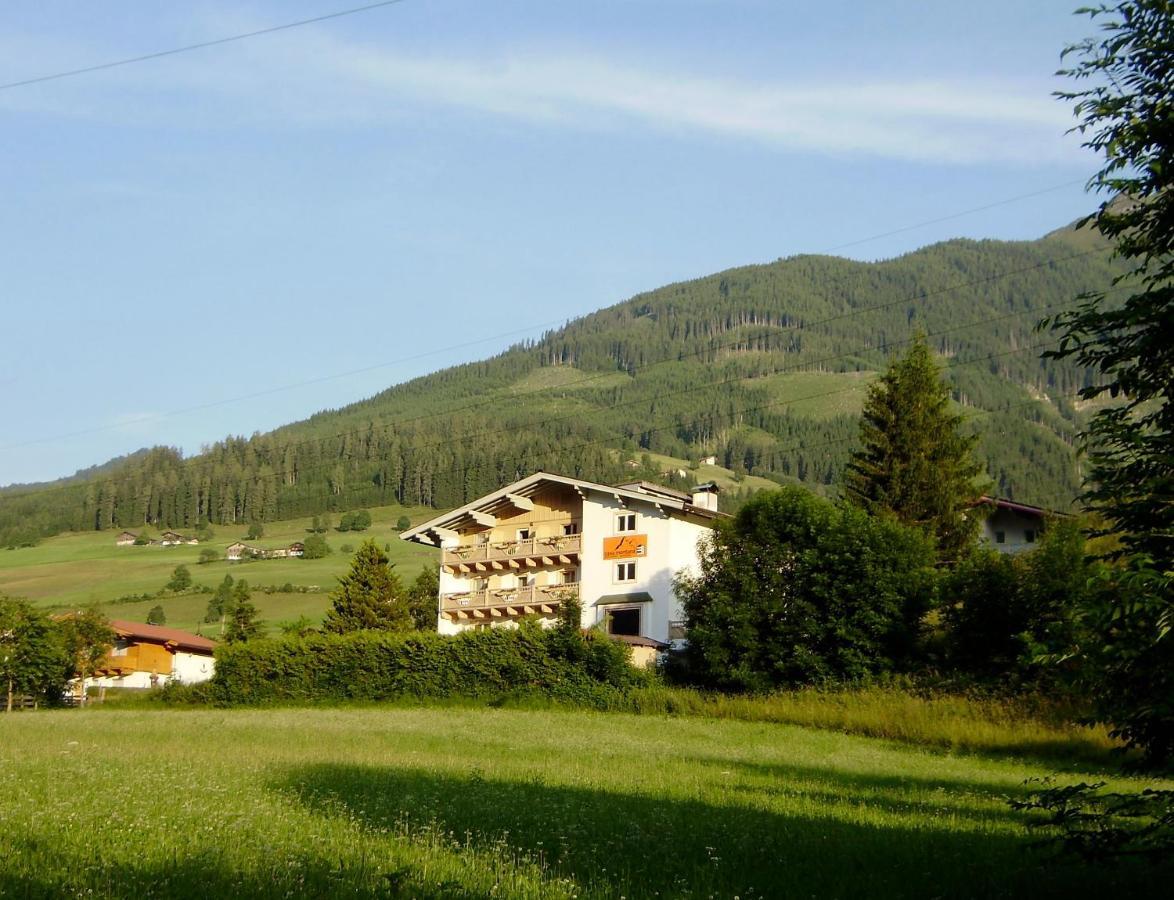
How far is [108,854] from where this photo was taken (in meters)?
10.2

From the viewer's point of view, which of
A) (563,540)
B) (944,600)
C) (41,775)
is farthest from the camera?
(563,540)

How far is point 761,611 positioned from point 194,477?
160214 mm

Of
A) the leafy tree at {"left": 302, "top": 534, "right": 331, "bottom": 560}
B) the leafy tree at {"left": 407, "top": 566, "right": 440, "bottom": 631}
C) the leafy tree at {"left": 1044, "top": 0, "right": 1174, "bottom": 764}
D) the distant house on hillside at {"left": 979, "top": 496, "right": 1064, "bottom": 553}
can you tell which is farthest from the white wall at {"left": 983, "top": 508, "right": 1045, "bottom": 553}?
the leafy tree at {"left": 302, "top": 534, "right": 331, "bottom": 560}

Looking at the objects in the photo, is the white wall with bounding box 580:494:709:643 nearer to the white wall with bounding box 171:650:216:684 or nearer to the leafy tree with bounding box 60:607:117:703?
the leafy tree with bounding box 60:607:117:703

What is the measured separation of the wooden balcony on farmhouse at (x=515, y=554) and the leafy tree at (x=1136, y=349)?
5495cm

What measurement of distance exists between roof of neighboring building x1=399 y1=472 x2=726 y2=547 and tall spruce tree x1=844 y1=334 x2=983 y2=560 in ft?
32.5

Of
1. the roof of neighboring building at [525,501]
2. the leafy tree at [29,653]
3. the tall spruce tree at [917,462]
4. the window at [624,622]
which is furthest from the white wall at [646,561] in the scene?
the leafy tree at [29,653]

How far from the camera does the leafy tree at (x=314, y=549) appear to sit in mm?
158125

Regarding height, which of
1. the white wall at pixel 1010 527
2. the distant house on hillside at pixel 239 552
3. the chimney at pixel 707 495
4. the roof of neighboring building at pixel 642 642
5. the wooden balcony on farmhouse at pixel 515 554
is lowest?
the roof of neighboring building at pixel 642 642

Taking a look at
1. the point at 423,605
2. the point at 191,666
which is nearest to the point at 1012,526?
the point at 423,605

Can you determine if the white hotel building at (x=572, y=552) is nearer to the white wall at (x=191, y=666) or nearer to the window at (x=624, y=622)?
the window at (x=624, y=622)

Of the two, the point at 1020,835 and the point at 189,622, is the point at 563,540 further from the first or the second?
the point at 189,622

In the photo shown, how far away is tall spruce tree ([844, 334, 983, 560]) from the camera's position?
54.0 metres

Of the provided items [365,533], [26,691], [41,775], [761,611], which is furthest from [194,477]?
[41,775]
